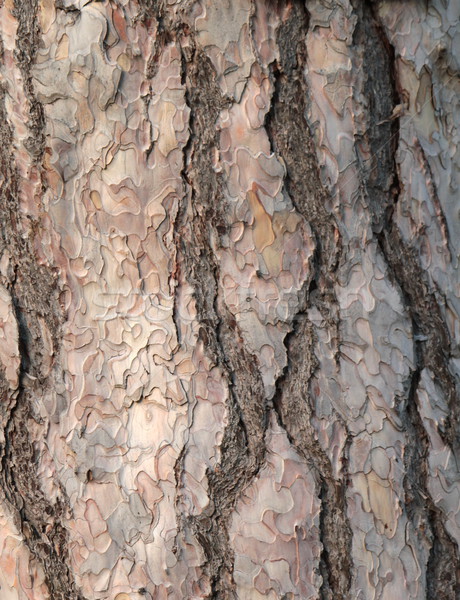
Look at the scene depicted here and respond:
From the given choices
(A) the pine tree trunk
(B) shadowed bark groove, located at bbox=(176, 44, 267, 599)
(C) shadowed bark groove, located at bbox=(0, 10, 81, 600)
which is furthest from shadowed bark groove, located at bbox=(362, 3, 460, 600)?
(C) shadowed bark groove, located at bbox=(0, 10, 81, 600)

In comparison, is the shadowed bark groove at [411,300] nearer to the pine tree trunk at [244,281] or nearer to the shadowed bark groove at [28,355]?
the pine tree trunk at [244,281]

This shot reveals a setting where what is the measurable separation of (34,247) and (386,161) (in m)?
0.51

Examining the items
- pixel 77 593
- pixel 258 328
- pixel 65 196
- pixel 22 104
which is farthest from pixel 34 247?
pixel 77 593

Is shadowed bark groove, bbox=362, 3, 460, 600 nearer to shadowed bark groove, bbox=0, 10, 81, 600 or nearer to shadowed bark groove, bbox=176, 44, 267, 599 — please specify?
shadowed bark groove, bbox=176, 44, 267, 599

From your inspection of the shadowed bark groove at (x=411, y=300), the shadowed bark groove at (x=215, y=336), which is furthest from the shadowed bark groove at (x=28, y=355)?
the shadowed bark groove at (x=411, y=300)

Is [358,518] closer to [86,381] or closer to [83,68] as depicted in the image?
[86,381]

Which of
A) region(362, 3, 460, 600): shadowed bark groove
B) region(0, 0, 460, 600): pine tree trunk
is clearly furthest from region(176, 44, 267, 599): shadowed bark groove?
region(362, 3, 460, 600): shadowed bark groove

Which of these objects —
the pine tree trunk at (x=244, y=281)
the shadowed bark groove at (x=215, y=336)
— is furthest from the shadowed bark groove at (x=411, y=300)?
the shadowed bark groove at (x=215, y=336)

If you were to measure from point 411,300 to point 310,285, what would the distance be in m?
0.15

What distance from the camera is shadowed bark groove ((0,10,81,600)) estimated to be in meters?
0.94

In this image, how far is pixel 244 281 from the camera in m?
0.91

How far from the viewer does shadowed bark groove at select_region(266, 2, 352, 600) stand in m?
0.89

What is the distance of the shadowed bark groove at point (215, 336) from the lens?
896 mm

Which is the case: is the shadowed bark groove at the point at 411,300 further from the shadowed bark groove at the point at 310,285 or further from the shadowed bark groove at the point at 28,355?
the shadowed bark groove at the point at 28,355
